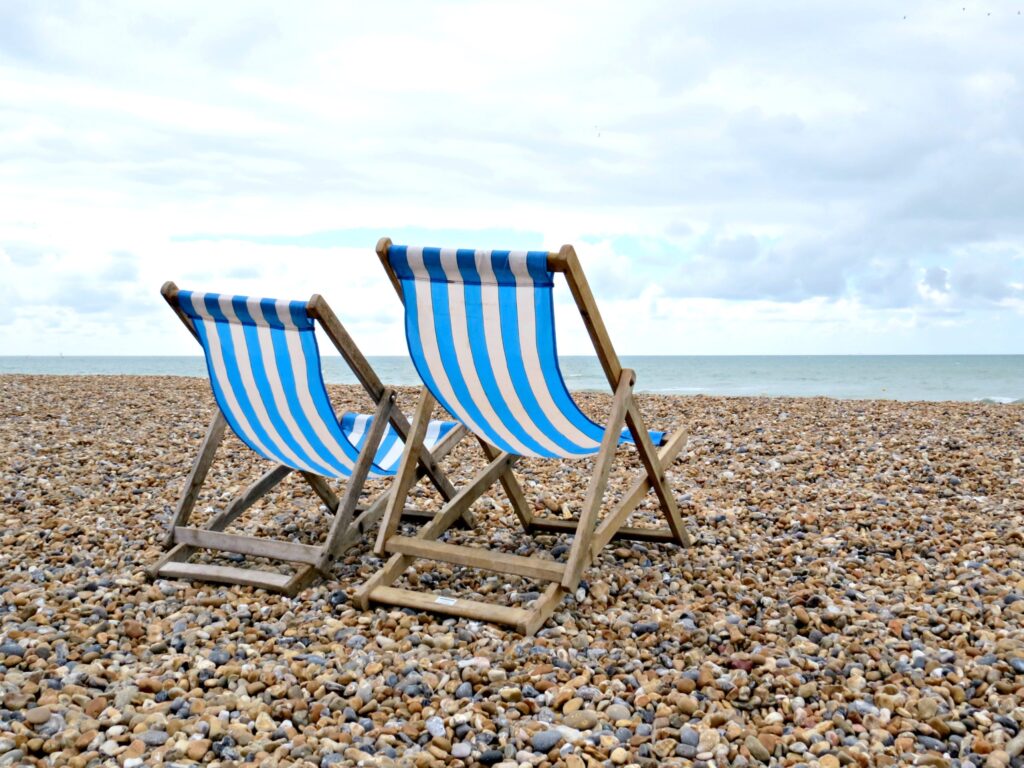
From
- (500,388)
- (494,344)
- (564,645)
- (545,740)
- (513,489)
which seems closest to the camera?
(545,740)

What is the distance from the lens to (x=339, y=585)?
3883 mm

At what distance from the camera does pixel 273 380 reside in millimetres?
3975

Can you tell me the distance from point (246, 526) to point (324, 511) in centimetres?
46

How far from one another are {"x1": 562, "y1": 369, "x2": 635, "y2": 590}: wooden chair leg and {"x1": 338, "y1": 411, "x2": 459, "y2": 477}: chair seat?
1070mm

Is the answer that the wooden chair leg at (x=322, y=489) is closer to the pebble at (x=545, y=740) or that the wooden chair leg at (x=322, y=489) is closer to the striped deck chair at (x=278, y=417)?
the striped deck chair at (x=278, y=417)

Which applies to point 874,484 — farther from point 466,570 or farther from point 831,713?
point 831,713

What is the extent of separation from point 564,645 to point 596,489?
2.07 feet

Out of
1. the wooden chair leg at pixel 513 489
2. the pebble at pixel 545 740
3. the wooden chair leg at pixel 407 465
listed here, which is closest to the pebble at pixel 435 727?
the pebble at pixel 545 740

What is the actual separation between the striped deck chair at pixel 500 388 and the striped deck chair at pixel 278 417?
296 mm

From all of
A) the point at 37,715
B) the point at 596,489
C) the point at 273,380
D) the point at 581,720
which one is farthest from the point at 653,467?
the point at 37,715

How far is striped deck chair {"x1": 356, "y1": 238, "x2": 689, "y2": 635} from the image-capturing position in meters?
3.32

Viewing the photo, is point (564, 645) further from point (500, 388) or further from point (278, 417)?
point (278, 417)

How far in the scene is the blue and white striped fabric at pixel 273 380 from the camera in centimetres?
381

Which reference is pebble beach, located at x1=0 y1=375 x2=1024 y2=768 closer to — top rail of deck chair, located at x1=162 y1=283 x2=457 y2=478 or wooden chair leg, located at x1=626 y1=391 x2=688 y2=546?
wooden chair leg, located at x1=626 y1=391 x2=688 y2=546
